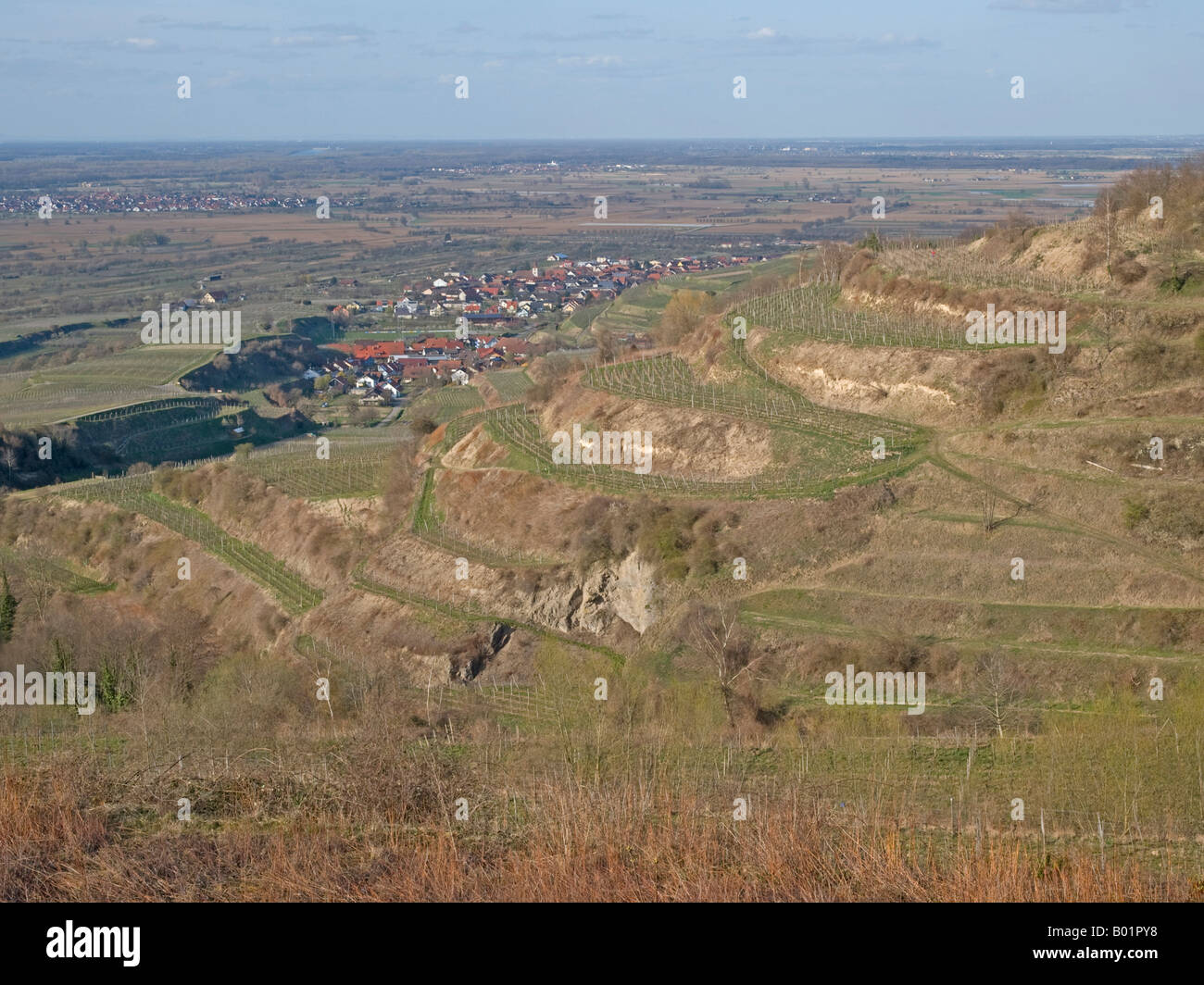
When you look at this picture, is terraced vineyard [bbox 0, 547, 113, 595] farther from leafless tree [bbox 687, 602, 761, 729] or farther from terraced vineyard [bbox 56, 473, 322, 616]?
leafless tree [bbox 687, 602, 761, 729]

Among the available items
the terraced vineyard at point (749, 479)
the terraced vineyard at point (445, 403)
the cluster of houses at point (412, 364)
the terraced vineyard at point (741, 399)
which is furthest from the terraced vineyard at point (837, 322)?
the cluster of houses at point (412, 364)

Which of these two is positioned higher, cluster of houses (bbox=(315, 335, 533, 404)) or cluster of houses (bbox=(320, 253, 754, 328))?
cluster of houses (bbox=(320, 253, 754, 328))

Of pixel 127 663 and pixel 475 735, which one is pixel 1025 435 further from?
pixel 127 663

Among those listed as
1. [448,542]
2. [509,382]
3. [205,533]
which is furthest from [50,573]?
[509,382]

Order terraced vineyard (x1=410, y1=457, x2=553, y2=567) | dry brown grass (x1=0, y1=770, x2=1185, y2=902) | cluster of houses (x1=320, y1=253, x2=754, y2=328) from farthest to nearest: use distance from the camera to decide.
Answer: cluster of houses (x1=320, y1=253, x2=754, y2=328), terraced vineyard (x1=410, y1=457, x2=553, y2=567), dry brown grass (x1=0, y1=770, x2=1185, y2=902)

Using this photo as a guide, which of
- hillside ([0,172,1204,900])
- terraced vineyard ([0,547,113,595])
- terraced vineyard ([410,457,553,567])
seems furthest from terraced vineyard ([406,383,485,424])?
terraced vineyard ([0,547,113,595])

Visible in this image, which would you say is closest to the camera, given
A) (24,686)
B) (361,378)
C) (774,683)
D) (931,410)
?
(774,683)

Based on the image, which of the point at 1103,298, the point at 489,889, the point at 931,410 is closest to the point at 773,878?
the point at 489,889
